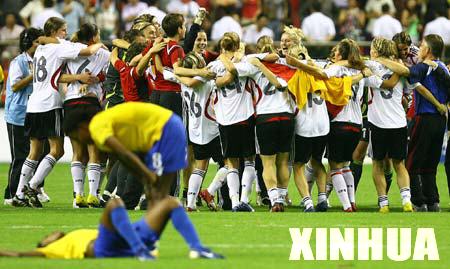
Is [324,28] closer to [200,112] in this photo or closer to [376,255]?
[200,112]

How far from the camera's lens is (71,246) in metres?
11.4

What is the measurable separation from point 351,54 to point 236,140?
6.42 feet

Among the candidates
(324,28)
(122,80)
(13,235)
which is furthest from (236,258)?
(324,28)

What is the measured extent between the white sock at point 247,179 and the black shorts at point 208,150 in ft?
1.67

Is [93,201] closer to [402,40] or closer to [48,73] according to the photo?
[48,73]

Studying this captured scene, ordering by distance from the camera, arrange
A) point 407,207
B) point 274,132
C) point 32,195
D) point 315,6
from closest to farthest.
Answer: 1. point 274,132
2. point 407,207
3. point 32,195
4. point 315,6

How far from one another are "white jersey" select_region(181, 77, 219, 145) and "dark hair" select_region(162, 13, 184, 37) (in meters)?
0.80

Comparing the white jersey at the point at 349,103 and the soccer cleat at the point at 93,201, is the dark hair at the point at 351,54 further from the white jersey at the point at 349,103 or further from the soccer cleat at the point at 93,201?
the soccer cleat at the point at 93,201

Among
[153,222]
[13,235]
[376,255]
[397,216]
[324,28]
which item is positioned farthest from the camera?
[324,28]

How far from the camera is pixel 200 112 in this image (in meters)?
17.0

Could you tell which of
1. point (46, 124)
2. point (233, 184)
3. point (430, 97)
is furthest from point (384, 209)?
point (46, 124)

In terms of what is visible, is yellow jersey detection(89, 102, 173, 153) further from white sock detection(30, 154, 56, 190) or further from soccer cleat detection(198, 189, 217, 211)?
white sock detection(30, 154, 56, 190)

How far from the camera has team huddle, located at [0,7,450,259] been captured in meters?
16.6

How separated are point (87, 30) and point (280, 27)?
13073 millimetres
